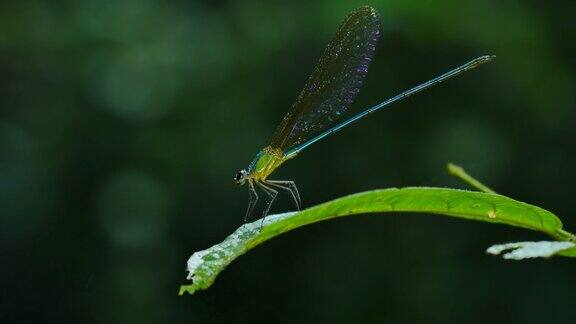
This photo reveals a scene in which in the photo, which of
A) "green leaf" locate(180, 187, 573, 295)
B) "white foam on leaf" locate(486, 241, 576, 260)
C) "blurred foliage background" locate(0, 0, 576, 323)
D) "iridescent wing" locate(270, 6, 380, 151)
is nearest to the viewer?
"white foam on leaf" locate(486, 241, 576, 260)

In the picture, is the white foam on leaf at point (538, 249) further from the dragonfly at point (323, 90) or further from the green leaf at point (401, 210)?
the dragonfly at point (323, 90)

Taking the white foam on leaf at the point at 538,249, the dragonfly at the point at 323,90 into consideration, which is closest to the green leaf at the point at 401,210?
the white foam on leaf at the point at 538,249

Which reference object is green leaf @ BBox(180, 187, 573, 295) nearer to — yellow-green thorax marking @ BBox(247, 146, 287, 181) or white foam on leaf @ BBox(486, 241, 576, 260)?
white foam on leaf @ BBox(486, 241, 576, 260)

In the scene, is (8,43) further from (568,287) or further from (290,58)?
(568,287)

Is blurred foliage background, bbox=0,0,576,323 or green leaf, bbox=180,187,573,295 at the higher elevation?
green leaf, bbox=180,187,573,295

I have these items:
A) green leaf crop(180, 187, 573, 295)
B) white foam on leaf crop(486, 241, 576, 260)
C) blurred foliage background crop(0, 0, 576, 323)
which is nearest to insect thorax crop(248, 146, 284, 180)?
green leaf crop(180, 187, 573, 295)

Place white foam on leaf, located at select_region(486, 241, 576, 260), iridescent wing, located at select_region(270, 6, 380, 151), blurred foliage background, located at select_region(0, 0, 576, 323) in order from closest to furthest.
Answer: white foam on leaf, located at select_region(486, 241, 576, 260), iridescent wing, located at select_region(270, 6, 380, 151), blurred foliage background, located at select_region(0, 0, 576, 323)

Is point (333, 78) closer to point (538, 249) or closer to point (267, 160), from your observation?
point (267, 160)

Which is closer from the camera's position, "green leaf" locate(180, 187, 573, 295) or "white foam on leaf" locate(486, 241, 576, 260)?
"white foam on leaf" locate(486, 241, 576, 260)
